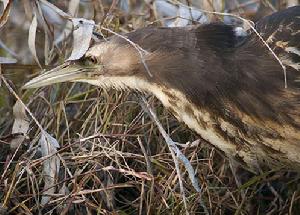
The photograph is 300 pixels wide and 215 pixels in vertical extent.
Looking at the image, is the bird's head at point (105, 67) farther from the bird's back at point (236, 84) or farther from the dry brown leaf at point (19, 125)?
the dry brown leaf at point (19, 125)

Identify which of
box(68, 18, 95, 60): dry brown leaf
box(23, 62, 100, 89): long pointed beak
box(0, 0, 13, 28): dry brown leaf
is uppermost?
box(0, 0, 13, 28): dry brown leaf

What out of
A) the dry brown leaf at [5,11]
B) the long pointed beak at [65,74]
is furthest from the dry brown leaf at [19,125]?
the dry brown leaf at [5,11]

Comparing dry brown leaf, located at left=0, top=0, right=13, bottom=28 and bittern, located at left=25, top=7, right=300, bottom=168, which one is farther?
dry brown leaf, located at left=0, top=0, right=13, bottom=28

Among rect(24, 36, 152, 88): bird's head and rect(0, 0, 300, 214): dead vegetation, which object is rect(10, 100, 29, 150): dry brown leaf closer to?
rect(0, 0, 300, 214): dead vegetation

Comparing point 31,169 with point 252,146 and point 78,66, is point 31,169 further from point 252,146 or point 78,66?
point 252,146

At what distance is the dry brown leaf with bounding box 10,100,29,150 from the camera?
2.42 meters

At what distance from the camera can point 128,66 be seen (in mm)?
2158

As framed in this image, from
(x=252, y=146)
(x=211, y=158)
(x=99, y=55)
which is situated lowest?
(x=211, y=158)

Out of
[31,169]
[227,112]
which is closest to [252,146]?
[227,112]

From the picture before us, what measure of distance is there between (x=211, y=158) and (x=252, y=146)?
0.32 metres

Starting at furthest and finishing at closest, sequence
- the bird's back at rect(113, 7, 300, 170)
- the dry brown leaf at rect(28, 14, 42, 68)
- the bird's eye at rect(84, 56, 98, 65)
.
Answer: the dry brown leaf at rect(28, 14, 42, 68)
the bird's eye at rect(84, 56, 98, 65)
the bird's back at rect(113, 7, 300, 170)

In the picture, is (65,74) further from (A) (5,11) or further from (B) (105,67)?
(A) (5,11)

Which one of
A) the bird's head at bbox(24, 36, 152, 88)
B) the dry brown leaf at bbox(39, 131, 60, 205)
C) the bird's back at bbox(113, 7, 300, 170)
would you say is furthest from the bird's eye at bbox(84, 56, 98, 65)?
the dry brown leaf at bbox(39, 131, 60, 205)

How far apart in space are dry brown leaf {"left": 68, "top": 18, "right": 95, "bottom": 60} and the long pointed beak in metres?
0.04
